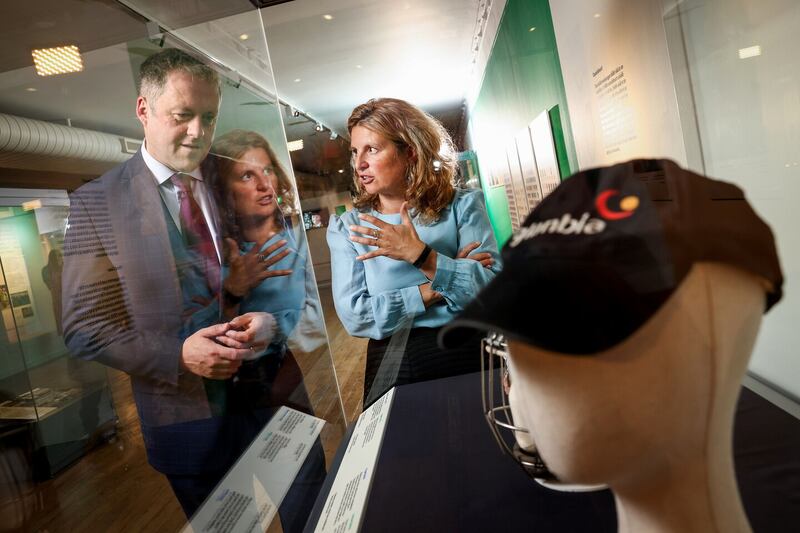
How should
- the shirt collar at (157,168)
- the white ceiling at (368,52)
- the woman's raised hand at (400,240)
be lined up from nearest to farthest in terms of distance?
the woman's raised hand at (400,240), the white ceiling at (368,52), the shirt collar at (157,168)

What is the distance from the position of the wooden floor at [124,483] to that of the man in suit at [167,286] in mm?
46

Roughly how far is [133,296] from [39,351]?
312 mm

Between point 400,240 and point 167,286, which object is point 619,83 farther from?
point 167,286

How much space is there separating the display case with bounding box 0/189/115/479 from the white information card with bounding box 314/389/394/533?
674mm

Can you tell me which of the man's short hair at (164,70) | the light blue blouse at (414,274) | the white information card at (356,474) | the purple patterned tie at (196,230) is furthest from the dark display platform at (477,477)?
the man's short hair at (164,70)

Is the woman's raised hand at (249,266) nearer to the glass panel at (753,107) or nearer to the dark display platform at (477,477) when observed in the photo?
the dark display platform at (477,477)

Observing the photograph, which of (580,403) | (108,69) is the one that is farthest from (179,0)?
(580,403)

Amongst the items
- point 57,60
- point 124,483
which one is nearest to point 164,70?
point 57,60

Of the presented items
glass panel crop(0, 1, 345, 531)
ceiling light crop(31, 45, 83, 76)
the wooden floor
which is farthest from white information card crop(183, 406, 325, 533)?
ceiling light crop(31, 45, 83, 76)

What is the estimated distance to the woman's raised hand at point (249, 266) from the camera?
1.78m

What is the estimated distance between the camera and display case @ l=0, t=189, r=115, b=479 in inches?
48.2

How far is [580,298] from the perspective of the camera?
0.57 meters

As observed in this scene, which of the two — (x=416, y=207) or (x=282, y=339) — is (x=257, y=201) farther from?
(x=416, y=207)

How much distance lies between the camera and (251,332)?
183cm
